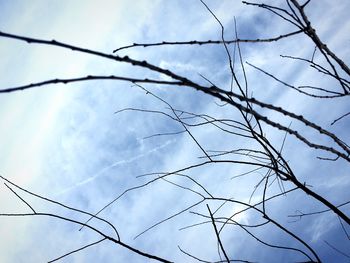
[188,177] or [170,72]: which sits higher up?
[188,177]

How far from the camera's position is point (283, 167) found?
211cm

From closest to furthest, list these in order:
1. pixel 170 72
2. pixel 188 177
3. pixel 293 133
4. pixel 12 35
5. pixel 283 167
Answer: pixel 12 35 < pixel 170 72 < pixel 293 133 < pixel 283 167 < pixel 188 177

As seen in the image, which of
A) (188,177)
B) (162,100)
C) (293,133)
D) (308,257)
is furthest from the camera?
(162,100)

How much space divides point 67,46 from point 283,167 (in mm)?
1532

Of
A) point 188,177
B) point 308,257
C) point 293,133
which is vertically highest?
point 188,177

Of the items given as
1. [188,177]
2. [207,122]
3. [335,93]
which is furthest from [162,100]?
[335,93]

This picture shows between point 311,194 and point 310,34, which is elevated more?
point 310,34

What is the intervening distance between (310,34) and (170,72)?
1143 millimetres

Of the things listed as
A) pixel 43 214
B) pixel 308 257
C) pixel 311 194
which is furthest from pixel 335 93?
pixel 43 214

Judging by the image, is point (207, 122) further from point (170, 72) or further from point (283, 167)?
point (170, 72)

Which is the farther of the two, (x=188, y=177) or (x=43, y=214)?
(x=188, y=177)

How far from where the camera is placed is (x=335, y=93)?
2.18 m

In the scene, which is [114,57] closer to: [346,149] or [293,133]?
[293,133]

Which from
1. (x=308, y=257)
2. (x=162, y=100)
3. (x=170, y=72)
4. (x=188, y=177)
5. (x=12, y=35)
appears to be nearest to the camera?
(x=12, y=35)
